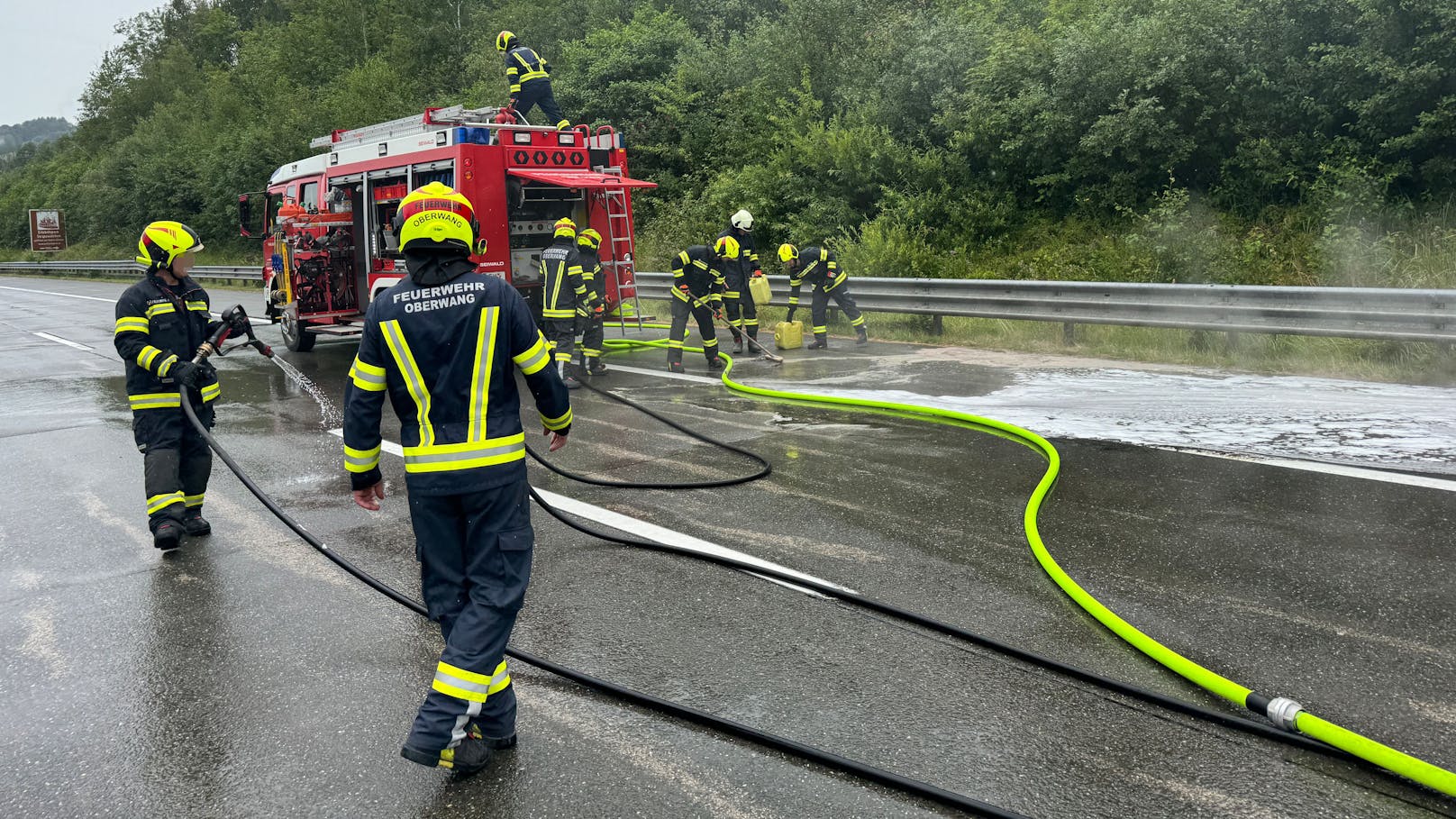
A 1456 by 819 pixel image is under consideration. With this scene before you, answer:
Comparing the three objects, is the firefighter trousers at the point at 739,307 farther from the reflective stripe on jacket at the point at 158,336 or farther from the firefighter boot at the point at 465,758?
the firefighter boot at the point at 465,758

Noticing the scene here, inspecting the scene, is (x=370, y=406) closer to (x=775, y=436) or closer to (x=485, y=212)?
(x=775, y=436)

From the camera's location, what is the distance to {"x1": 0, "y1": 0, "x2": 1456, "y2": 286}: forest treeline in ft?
38.8

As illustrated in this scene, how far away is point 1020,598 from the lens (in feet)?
14.4

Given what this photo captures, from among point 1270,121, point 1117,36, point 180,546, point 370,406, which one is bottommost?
point 180,546

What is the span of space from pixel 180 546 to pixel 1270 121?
12804 mm

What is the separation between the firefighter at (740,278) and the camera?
11.7m

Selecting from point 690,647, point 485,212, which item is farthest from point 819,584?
point 485,212

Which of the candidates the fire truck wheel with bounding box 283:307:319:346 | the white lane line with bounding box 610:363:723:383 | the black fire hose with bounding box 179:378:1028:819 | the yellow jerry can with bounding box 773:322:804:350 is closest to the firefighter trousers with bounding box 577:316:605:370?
the white lane line with bounding box 610:363:723:383

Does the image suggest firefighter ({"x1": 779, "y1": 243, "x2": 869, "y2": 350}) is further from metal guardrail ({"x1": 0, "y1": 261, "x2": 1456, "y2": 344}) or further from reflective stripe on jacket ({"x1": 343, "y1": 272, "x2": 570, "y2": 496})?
reflective stripe on jacket ({"x1": 343, "y1": 272, "x2": 570, "y2": 496})

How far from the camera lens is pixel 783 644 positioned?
4.06m

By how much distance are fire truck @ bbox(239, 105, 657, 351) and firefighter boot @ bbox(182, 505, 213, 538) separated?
5.03 m

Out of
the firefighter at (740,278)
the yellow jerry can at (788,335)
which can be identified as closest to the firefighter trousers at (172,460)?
the firefighter at (740,278)

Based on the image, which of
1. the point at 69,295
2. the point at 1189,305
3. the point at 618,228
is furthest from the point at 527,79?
the point at 69,295

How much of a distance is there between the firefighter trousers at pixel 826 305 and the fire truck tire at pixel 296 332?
6528mm
